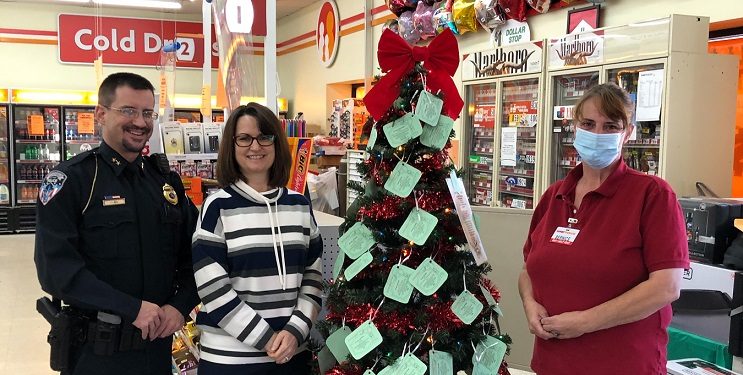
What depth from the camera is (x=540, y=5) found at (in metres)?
5.82

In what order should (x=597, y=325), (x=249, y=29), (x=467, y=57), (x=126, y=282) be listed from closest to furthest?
(x=597, y=325), (x=126, y=282), (x=249, y=29), (x=467, y=57)

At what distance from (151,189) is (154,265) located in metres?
0.27

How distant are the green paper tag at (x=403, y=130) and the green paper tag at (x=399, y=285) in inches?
14.8

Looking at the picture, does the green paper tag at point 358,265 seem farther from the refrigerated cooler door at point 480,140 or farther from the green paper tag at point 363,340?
the refrigerated cooler door at point 480,140

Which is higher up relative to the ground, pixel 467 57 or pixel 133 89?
pixel 467 57

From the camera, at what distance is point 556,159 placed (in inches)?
208

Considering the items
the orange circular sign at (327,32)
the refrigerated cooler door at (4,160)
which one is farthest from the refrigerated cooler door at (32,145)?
the orange circular sign at (327,32)

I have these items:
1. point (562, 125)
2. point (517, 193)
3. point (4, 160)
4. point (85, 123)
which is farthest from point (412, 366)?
point (4, 160)

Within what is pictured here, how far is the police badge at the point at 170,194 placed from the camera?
2.20 metres

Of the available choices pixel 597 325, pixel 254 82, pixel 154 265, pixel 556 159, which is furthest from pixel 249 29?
pixel 597 325

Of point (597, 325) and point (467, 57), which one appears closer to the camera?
point (597, 325)

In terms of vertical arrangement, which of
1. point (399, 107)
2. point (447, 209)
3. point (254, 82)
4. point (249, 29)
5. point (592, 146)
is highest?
point (249, 29)

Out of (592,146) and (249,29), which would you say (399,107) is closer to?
(592,146)

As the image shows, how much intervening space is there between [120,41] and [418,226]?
1163 cm
